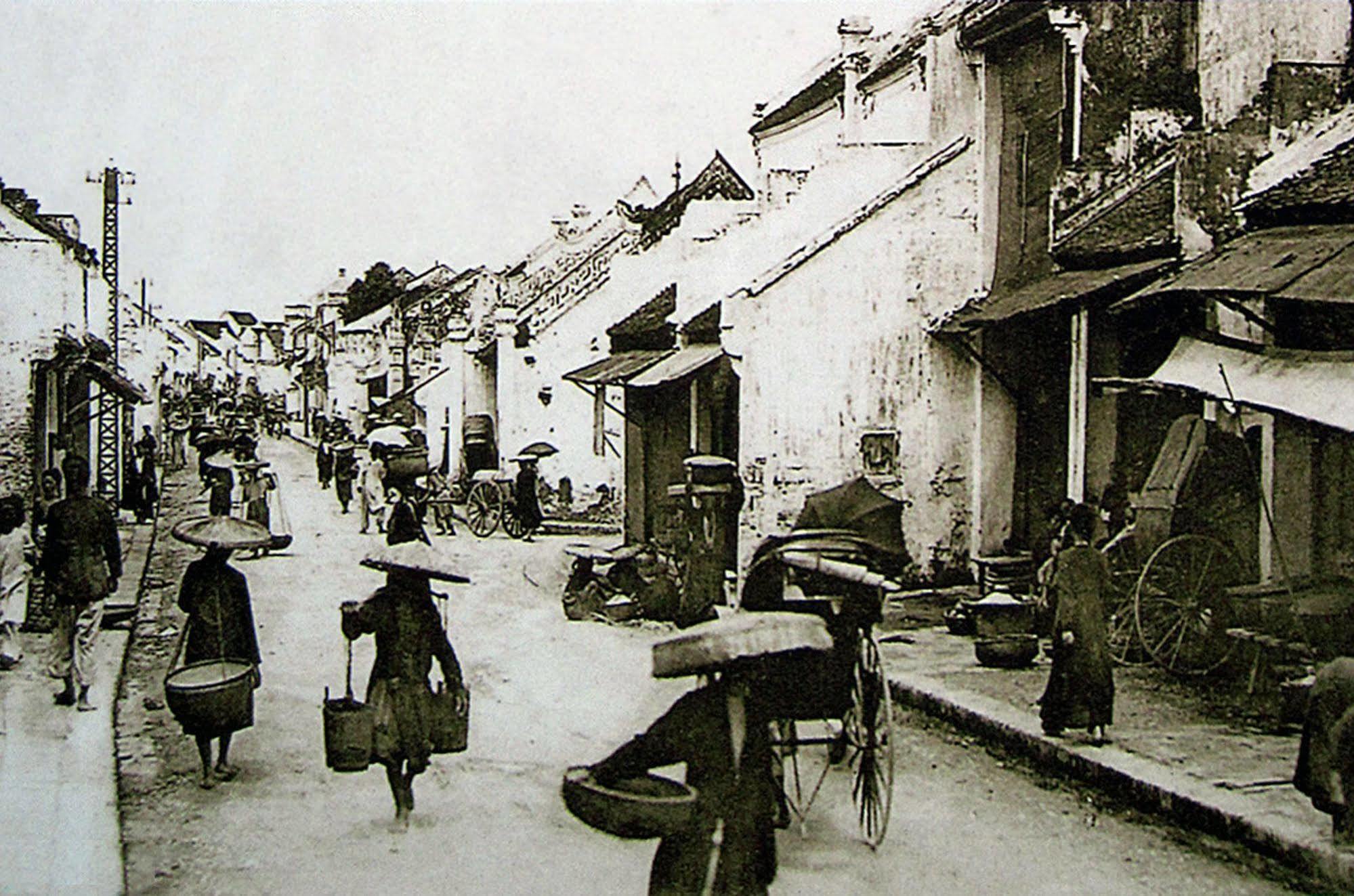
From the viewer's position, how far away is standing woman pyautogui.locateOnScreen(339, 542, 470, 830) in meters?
6.60

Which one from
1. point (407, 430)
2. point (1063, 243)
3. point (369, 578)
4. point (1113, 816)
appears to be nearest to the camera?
point (1113, 816)

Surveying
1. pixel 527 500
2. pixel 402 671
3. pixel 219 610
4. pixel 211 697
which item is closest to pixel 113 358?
pixel 219 610

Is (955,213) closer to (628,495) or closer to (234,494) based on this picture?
(628,495)

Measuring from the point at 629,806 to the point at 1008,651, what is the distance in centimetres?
688

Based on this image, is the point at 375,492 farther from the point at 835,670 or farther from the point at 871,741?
the point at 835,670

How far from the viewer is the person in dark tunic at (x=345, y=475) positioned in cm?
1149

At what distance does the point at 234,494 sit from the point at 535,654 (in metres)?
3.75

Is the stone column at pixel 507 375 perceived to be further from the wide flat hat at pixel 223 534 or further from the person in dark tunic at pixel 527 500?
the wide flat hat at pixel 223 534

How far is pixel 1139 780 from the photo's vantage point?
7.10 metres

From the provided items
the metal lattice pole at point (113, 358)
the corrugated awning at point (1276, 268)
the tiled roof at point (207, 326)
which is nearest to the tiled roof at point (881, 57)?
the corrugated awning at point (1276, 268)

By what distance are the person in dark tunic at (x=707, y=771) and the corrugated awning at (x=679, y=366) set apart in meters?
7.76

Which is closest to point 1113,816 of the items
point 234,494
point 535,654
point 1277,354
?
point 1277,354

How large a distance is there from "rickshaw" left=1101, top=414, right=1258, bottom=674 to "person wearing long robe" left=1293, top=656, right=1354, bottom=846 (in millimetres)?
3674

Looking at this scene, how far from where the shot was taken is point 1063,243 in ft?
36.3
